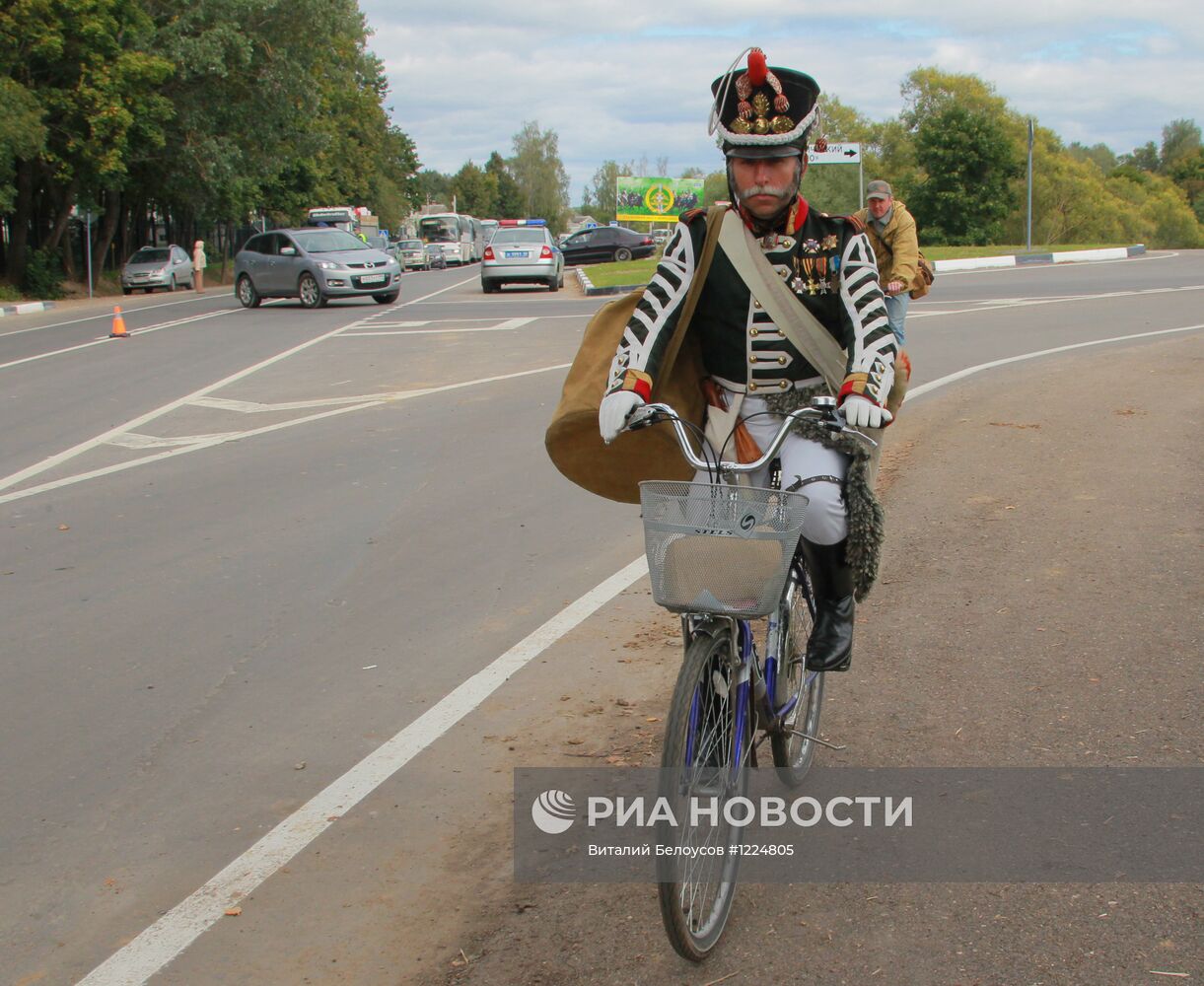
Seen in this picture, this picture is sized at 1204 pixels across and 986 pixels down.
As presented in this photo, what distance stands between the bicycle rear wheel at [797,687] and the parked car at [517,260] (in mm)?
29780

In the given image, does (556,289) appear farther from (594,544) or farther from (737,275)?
(737,275)

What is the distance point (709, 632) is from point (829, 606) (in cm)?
74

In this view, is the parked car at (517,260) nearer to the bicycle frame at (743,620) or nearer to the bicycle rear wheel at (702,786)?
the bicycle frame at (743,620)

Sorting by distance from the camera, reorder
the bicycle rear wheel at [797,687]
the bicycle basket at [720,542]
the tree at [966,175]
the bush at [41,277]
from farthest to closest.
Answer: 1. the tree at [966,175]
2. the bush at [41,277]
3. the bicycle rear wheel at [797,687]
4. the bicycle basket at [720,542]

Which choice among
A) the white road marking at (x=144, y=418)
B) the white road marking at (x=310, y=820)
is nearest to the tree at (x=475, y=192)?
the white road marking at (x=144, y=418)

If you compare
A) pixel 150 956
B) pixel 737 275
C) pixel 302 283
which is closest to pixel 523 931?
pixel 150 956

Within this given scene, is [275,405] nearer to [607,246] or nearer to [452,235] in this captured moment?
[607,246]

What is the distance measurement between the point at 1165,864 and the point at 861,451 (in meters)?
1.38

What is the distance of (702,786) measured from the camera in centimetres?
317

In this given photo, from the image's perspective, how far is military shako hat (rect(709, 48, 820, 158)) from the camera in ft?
11.9

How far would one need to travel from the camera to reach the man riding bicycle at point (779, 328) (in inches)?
138

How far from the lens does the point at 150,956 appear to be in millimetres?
3375

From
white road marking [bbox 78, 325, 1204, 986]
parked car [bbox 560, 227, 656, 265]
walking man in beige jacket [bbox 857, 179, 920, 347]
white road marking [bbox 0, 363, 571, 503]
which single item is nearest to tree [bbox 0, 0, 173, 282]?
parked car [bbox 560, 227, 656, 265]

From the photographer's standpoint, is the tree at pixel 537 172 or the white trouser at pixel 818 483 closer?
the white trouser at pixel 818 483
